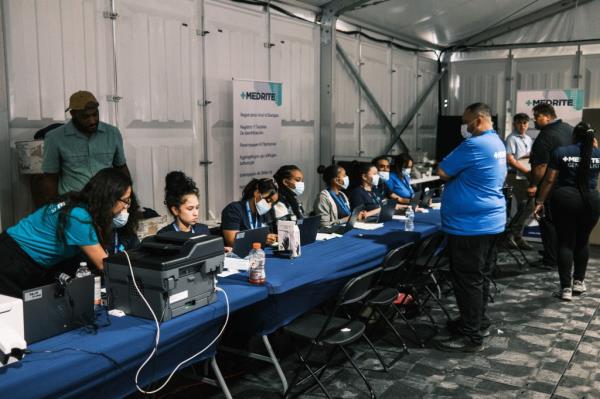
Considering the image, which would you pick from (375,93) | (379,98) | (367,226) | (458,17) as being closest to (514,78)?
(458,17)

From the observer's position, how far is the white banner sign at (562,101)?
8758mm

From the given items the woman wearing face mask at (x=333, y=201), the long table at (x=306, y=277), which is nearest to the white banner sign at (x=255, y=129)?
the woman wearing face mask at (x=333, y=201)

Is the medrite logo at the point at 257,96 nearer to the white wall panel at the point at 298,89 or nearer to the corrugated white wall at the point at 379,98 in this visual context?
the white wall panel at the point at 298,89

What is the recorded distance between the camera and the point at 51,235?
8.24ft

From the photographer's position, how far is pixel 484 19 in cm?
884

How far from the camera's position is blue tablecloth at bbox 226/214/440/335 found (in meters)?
2.97

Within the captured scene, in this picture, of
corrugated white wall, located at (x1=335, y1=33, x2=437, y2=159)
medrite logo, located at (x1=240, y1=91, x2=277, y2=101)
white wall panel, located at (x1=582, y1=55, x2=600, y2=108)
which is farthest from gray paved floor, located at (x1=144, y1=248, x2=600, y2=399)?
white wall panel, located at (x1=582, y1=55, x2=600, y2=108)

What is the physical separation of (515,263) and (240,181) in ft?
10.2

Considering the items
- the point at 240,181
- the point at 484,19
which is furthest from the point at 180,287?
the point at 484,19

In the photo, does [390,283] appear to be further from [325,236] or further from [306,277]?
[306,277]

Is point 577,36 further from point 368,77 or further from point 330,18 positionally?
point 330,18

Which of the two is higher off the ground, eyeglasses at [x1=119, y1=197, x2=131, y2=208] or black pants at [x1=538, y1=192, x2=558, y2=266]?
eyeglasses at [x1=119, y1=197, x2=131, y2=208]

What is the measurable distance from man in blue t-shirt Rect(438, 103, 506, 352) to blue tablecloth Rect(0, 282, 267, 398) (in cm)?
170

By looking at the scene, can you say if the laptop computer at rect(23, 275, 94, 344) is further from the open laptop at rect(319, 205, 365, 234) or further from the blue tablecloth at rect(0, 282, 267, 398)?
the open laptop at rect(319, 205, 365, 234)
